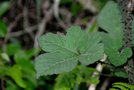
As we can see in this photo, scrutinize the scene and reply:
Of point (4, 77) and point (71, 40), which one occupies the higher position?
point (4, 77)

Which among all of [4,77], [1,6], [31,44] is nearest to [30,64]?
[4,77]

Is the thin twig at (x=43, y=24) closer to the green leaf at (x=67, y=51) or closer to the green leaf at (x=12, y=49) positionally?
the green leaf at (x=12, y=49)

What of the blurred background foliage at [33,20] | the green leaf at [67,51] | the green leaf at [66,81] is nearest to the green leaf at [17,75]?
the blurred background foliage at [33,20]

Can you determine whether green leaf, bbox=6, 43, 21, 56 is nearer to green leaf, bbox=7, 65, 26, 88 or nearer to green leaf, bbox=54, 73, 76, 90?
green leaf, bbox=7, 65, 26, 88

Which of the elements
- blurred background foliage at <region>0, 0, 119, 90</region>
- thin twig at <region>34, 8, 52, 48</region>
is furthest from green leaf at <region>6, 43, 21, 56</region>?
thin twig at <region>34, 8, 52, 48</region>

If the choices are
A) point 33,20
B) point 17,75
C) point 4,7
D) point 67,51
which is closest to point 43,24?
point 33,20

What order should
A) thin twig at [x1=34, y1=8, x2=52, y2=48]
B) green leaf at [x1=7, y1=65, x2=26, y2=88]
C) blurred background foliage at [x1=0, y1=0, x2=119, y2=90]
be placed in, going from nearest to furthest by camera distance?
1. green leaf at [x1=7, y1=65, x2=26, y2=88]
2. blurred background foliage at [x1=0, y1=0, x2=119, y2=90]
3. thin twig at [x1=34, y1=8, x2=52, y2=48]

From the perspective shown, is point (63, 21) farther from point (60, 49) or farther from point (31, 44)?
point (60, 49)
